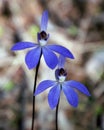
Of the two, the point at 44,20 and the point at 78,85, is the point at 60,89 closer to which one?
the point at 78,85

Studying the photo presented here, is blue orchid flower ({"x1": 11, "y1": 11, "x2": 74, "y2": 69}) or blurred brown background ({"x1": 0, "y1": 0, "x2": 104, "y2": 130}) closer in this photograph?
blue orchid flower ({"x1": 11, "y1": 11, "x2": 74, "y2": 69})

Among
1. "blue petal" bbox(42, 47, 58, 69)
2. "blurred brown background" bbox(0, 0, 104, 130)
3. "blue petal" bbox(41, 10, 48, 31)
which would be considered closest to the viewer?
"blue petal" bbox(42, 47, 58, 69)

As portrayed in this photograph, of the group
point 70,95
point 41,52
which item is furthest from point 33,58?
point 70,95

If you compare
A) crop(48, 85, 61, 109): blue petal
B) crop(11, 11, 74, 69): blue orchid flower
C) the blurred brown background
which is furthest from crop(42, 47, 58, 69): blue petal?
the blurred brown background

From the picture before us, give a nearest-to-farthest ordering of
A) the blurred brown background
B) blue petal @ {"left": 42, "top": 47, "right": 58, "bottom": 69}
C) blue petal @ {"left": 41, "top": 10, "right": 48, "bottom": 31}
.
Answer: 1. blue petal @ {"left": 42, "top": 47, "right": 58, "bottom": 69}
2. blue petal @ {"left": 41, "top": 10, "right": 48, "bottom": 31}
3. the blurred brown background

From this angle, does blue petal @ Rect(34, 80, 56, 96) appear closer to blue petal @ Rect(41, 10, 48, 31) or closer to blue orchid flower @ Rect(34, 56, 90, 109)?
blue orchid flower @ Rect(34, 56, 90, 109)

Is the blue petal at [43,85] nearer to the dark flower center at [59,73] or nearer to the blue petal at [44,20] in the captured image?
the dark flower center at [59,73]

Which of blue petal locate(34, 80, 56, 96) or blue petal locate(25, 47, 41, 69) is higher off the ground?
blue petal locate(25, 47, 41, 69)

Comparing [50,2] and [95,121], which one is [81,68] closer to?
[95,121]
